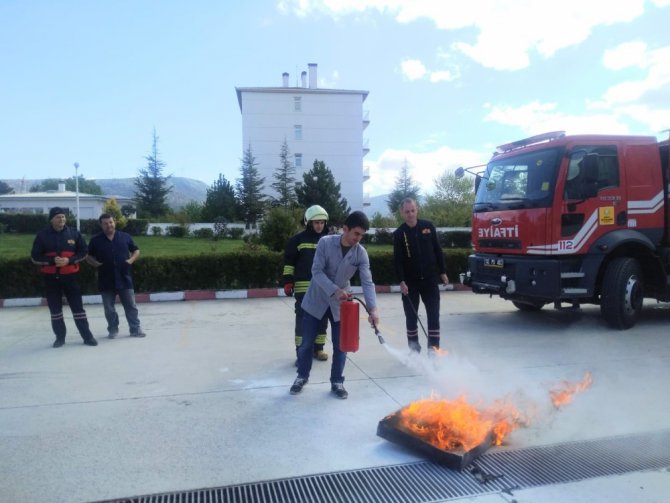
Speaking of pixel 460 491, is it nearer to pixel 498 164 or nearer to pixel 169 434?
pixel 169 434

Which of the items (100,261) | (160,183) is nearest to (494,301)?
(100,261)

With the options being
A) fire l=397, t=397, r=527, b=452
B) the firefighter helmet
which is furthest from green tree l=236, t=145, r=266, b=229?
fire l=397, t=397, r=527, b=452

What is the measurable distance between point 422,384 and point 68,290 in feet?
16.3

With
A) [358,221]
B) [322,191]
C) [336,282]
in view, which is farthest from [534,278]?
[322,191]

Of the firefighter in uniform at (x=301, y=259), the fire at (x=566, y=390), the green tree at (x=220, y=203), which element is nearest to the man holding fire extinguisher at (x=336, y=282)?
the firefighter in uniform at (x=301, y=259)

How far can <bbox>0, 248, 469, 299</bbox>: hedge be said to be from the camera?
418 inches

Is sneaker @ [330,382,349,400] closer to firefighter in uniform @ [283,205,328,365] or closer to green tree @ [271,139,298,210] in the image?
firefighter in uniform @ [283,205,328,365]

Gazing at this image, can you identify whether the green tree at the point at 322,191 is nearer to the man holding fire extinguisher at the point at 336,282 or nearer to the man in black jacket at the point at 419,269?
the man in black jacket at the point at 419,269

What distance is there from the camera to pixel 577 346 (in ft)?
22.3

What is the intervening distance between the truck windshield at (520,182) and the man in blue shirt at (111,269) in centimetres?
580

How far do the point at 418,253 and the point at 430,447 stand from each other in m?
2.73

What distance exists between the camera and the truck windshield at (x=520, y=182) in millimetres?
7332

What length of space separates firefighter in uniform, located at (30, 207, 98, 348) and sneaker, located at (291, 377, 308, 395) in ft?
11.7

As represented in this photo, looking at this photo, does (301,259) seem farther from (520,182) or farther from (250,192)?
(250,192)
